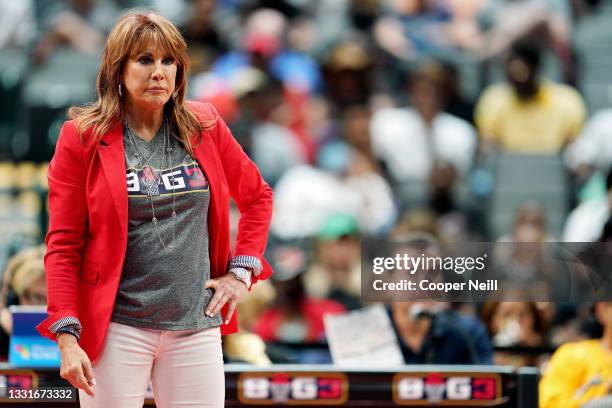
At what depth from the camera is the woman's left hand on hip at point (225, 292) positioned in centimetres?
261

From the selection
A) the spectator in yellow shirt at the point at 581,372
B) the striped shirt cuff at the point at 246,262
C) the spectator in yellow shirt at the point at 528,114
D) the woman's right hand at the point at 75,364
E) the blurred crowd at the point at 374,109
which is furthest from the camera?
the spectator in yellow shirt at the point at 528,114

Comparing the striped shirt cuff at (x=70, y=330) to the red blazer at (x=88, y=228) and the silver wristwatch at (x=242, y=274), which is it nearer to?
the red blazer at (x=88, y=228)

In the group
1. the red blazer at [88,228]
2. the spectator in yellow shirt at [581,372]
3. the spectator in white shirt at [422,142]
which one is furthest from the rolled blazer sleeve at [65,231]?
the spectator in white shirt at [422,142]

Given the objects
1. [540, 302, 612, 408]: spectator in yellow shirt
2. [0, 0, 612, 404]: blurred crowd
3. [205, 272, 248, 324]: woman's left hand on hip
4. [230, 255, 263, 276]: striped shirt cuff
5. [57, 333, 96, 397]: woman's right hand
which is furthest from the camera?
[0, 0, 612, 404]: blurred crowd

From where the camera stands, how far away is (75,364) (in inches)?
96.9

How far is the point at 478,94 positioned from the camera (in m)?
8.02

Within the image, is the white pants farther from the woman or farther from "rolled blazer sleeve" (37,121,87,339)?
"rolled blazer sleeve" (37,121,87,339)

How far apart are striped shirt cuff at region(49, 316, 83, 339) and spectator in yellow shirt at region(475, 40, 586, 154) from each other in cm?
552

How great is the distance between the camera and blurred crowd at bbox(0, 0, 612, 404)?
7.17m

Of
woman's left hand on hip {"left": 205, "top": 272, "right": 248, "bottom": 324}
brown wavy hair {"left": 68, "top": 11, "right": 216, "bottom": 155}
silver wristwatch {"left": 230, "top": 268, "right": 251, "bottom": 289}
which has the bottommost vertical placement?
woman's left hand on hip {"left": 205, "top": 272, "right": 248, "bottom": 324}

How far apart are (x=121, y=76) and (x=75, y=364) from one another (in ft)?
2.09

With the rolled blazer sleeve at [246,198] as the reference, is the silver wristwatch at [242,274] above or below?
below

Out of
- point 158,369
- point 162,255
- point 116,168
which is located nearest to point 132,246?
point 162,255

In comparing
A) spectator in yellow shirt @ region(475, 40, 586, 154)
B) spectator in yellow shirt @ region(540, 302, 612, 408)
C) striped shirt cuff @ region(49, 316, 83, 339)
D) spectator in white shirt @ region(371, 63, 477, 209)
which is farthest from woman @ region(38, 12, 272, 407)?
spectator in yellow shirt @ region(475, 40, 586, 154)
